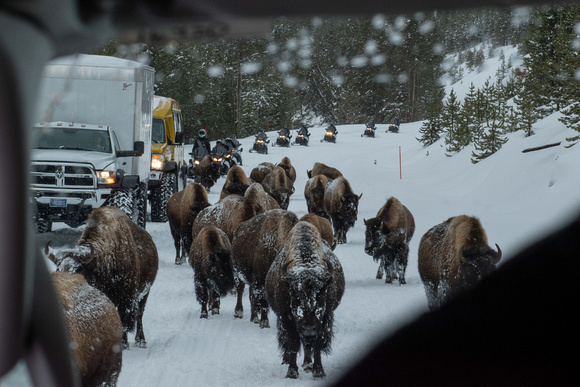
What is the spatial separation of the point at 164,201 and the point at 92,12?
47.6 ft

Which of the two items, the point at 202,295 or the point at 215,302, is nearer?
the point at 202,295

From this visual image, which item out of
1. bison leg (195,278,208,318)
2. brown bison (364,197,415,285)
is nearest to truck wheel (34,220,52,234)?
bison leg (195,278,208,318)

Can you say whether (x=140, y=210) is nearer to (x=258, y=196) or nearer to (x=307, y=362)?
(x=258, y=196)

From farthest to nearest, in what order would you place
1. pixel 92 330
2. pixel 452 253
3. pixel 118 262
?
pixel 452 253 < pixel 118 262 < pixel 92 330

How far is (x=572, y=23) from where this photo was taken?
2.40 metres

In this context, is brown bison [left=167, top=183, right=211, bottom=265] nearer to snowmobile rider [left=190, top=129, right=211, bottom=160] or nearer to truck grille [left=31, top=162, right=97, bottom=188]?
truck grille [left=31, top=162, right=97, bottom=188]

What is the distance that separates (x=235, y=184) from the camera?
1334cm

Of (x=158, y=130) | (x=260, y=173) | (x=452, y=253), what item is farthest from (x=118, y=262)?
(x=260, y=173)

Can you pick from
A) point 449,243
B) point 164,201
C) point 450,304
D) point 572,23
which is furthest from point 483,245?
point 164,201

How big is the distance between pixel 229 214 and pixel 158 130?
7.97 m

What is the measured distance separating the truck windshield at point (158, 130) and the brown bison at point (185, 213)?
5.34 metres

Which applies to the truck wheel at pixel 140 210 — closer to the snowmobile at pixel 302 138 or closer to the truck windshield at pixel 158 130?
the truck windshield at pixel 158 130

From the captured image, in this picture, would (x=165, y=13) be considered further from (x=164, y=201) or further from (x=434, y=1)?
(x=164, y=201)

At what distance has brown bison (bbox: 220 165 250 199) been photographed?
43.7 feet
